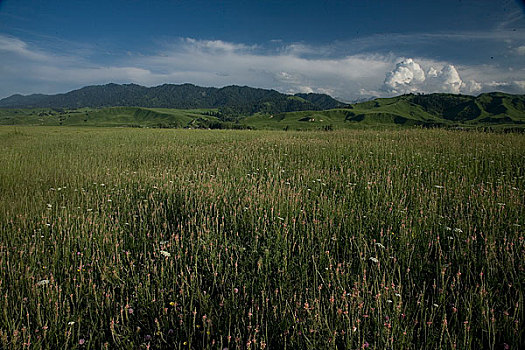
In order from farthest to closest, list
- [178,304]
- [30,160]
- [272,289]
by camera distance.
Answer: [30,160] < [272,289] < [178,304]

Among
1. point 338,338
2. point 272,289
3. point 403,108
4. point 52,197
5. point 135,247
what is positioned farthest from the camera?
point 403,108

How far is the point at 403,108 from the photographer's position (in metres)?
195

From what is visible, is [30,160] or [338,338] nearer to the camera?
[338,338]

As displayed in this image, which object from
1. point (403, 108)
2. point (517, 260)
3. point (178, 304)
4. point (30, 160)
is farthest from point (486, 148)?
point (403, 108)

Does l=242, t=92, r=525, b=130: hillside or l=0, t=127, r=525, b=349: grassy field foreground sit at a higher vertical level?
l=242, t=92, r=525, b=130: hillside

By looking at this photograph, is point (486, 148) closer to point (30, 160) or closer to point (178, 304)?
point (178, 304)

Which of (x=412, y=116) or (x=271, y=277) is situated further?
(x=412, y=116)

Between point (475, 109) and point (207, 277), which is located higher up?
point (475, 109)

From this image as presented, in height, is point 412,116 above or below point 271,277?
above

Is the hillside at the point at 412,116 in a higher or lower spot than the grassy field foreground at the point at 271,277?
higher

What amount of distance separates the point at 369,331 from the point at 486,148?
11.5 meters

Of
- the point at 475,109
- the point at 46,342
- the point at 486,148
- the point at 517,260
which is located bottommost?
the point at 46,342

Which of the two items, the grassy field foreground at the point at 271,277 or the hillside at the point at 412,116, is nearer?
the grassy field foreground at the point at 271,277

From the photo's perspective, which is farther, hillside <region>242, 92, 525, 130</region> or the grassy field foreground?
hillside <region>242, 92, 525, 130</region>
